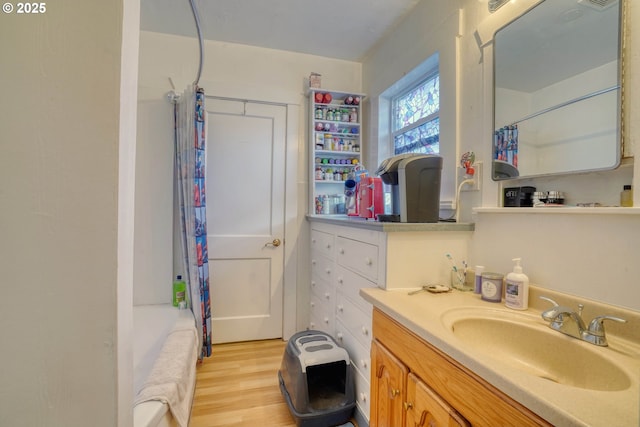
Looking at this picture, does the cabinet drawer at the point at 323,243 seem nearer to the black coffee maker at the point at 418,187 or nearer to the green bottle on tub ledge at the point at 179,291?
the black coffee maker at the point at 418,187

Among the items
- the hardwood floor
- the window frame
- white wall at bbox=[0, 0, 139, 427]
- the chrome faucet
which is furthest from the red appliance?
white wall at bbox=[0, 0, 139, 427]

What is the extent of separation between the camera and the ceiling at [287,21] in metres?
1.86

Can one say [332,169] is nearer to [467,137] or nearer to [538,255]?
[467,137]

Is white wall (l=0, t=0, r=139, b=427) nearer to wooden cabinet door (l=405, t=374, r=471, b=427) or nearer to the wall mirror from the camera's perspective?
wooden cabinet door (l=405, t=374, r=471, b=427)

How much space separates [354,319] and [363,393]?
347mm

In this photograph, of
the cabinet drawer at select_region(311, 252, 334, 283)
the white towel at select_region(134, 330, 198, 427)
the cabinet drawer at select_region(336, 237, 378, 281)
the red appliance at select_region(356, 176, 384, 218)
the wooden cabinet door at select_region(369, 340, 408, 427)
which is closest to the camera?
the wooden cabinet door at select_region(369, 340, 408, 427)

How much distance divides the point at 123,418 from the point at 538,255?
4.56 feet

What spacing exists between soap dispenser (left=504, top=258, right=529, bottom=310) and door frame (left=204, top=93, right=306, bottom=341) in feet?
5.69

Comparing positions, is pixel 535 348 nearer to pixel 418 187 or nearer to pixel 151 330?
pixel 418 187

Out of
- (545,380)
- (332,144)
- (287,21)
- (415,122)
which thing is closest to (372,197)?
(415,122)

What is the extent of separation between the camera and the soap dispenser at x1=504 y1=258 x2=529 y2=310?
3.32ft

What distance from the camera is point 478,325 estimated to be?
96 cm

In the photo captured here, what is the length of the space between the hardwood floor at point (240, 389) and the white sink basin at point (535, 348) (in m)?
1.13

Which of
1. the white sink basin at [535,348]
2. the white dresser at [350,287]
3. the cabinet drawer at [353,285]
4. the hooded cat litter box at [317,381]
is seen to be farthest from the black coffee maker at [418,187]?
the hooded cat litter box at [317,381]
